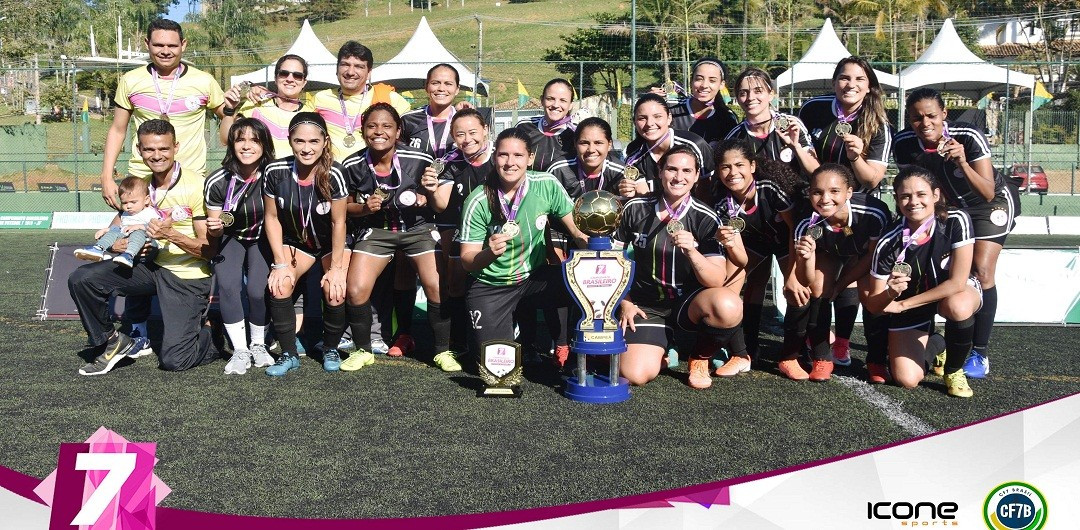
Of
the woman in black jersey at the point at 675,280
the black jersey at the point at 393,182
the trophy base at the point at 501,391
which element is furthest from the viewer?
the black jersey at the point at 393,182

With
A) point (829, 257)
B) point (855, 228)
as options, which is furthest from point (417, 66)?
point (855, 228)

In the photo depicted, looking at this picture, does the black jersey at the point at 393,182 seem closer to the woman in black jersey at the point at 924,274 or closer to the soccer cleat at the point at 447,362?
the soccer cleat at the point at 447,362

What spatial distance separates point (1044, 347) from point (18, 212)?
1773 cm

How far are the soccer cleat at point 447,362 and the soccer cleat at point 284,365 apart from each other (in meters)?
0.90

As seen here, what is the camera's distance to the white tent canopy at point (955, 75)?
62.9 feet

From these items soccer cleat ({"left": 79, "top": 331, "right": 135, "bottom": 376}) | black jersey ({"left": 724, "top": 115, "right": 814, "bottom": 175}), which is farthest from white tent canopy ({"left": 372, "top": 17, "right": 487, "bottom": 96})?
soccer cleat ({"left": 79, "top": 331, "right": 135, "bottom": 376})

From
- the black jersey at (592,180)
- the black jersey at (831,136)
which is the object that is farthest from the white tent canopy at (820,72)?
the black jersey at (592,180)

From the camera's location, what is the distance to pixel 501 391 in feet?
16.4

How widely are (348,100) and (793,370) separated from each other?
3627 millimetres

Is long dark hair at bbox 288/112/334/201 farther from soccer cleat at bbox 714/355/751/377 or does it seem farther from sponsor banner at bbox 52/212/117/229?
sponsor banner at bbox 52/212/117/229

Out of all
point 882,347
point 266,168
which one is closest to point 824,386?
point 882,347

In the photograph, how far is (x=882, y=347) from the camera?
554cm

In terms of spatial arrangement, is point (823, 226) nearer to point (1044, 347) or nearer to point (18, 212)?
point (1044, 347)

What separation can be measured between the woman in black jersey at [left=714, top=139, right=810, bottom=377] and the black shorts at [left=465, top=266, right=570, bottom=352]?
1.12 m
